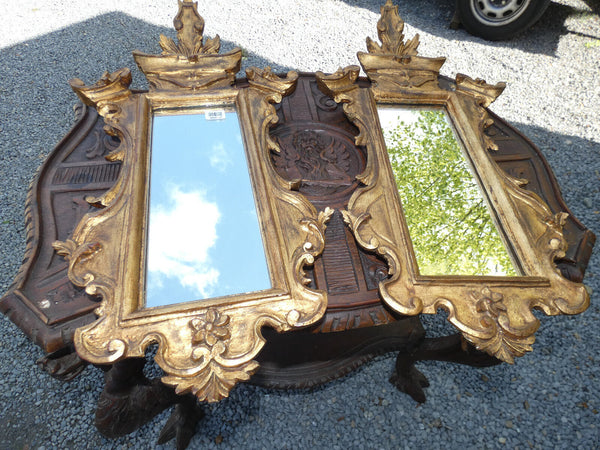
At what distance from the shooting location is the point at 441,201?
1.54 metres

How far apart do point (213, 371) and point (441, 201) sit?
3.56 ft

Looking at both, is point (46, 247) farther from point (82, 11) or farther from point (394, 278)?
point (82, 11)

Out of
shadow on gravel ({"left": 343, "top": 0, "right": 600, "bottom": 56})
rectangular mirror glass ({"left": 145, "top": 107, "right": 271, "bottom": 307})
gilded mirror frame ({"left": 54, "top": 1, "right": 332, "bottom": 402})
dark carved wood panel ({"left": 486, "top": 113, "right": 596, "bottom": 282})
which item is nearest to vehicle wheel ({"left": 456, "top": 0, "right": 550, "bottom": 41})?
shadow on gravel ({"left": 343, "top": 0, "right": 600, "bottom": 56})

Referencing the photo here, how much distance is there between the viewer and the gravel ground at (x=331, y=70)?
1.71 m

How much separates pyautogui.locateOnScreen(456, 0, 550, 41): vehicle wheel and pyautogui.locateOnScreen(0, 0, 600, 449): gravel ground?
0.12 meters

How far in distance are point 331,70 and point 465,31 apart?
1821 mm

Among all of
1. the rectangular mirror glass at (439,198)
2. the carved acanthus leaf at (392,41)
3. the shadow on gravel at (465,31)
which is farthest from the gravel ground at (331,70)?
the carved acanthus leaf at (392,41)

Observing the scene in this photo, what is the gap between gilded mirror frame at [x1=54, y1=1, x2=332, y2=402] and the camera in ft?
3.12

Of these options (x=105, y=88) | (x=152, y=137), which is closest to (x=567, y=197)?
(x=152, y=137)

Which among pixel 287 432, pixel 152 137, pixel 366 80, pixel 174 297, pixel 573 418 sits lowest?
pixel 573 418

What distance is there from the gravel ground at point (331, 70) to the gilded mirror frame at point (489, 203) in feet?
3.05

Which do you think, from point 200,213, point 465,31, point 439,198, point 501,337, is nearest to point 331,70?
point 465,31

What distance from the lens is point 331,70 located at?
3428 millimetres

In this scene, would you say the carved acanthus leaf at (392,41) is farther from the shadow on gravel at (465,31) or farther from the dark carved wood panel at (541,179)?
the shadow on gravel at (465,31)
